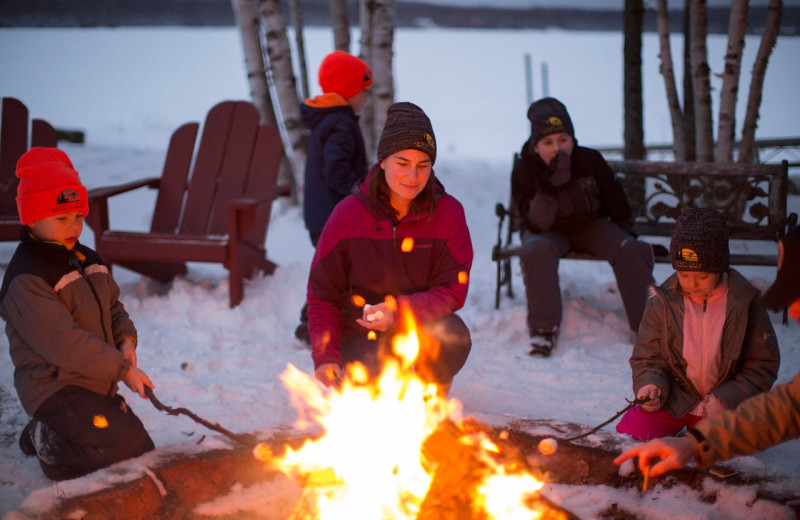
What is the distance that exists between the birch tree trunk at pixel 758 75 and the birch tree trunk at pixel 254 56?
4289 mm

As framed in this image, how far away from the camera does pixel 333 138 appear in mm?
4469

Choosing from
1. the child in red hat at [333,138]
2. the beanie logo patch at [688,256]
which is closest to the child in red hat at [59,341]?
the child in red hat at [333,138]

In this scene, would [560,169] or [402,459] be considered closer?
[402,459]

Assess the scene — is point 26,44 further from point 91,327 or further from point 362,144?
point 91,327

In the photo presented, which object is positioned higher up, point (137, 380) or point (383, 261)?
point (383, 261)

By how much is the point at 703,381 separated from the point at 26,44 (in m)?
11.7

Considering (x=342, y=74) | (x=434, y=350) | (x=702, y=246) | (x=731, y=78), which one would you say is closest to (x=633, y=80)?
(x=731, y=78)

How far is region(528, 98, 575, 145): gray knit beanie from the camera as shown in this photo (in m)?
4.41

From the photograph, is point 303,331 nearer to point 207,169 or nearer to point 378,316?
point 378,316

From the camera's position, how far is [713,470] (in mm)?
2469

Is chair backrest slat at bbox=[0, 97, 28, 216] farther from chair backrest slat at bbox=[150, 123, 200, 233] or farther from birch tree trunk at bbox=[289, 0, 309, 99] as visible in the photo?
birch tree trunk at bbox=[289, 0, 309, 99]

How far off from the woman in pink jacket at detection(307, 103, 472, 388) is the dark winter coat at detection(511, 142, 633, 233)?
1.51 metres

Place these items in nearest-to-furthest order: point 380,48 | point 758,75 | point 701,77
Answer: point 758,75, point 380,48, point 701,77

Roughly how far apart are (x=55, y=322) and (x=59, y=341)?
0.07 m
